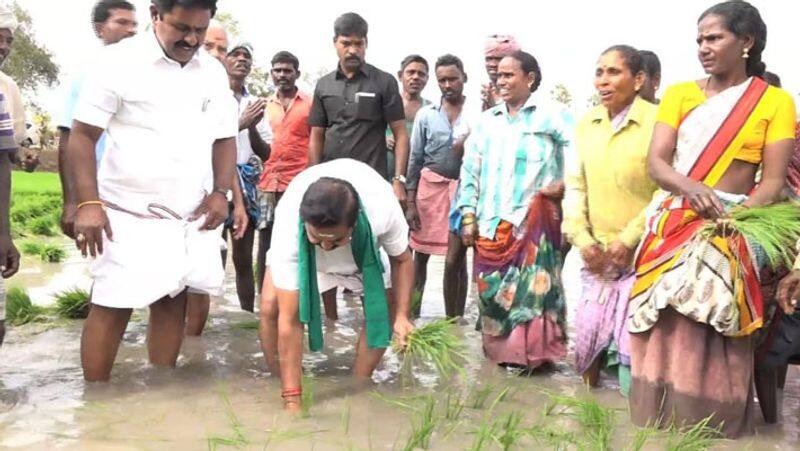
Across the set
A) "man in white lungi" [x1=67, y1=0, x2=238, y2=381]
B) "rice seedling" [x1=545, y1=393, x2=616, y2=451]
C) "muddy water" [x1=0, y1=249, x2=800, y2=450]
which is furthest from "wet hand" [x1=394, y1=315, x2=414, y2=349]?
"man in white lungi" [x1=67, y1=0, x2=238, y2=381]

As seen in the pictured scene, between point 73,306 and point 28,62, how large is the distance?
1606 inches

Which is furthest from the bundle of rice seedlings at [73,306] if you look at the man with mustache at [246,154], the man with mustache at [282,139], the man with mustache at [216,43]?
the man with mustache at [216,43]

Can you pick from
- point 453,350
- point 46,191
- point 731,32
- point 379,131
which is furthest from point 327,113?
point 46,191

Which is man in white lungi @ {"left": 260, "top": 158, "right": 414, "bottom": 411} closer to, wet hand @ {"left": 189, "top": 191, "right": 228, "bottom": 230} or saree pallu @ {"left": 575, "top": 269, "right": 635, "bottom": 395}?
wet hand @ {"left": 189, "top": 191, "right": 228, "bottom": 230}

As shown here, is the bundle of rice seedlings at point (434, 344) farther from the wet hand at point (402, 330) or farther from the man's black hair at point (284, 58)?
the man's black hair at point (284, 58)

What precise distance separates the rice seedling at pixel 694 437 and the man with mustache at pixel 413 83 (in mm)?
3964

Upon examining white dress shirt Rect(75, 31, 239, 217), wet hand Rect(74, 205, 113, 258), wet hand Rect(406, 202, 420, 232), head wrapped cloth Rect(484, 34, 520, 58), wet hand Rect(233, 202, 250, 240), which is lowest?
wet hand Rect(406, 202, 420, 232)

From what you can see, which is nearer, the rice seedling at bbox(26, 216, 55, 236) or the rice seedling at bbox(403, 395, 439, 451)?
the rice seedling at bbox(403, 395, 439, 451)

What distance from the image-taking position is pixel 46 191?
1666cm

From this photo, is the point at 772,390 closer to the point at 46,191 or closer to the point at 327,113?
the point at 327,113

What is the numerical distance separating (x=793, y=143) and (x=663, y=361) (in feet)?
3.44

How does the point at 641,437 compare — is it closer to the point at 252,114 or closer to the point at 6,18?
the point at 6,18

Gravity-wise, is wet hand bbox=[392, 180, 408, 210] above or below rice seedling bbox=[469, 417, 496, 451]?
above

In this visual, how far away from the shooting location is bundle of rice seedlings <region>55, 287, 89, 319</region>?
5762 mm
